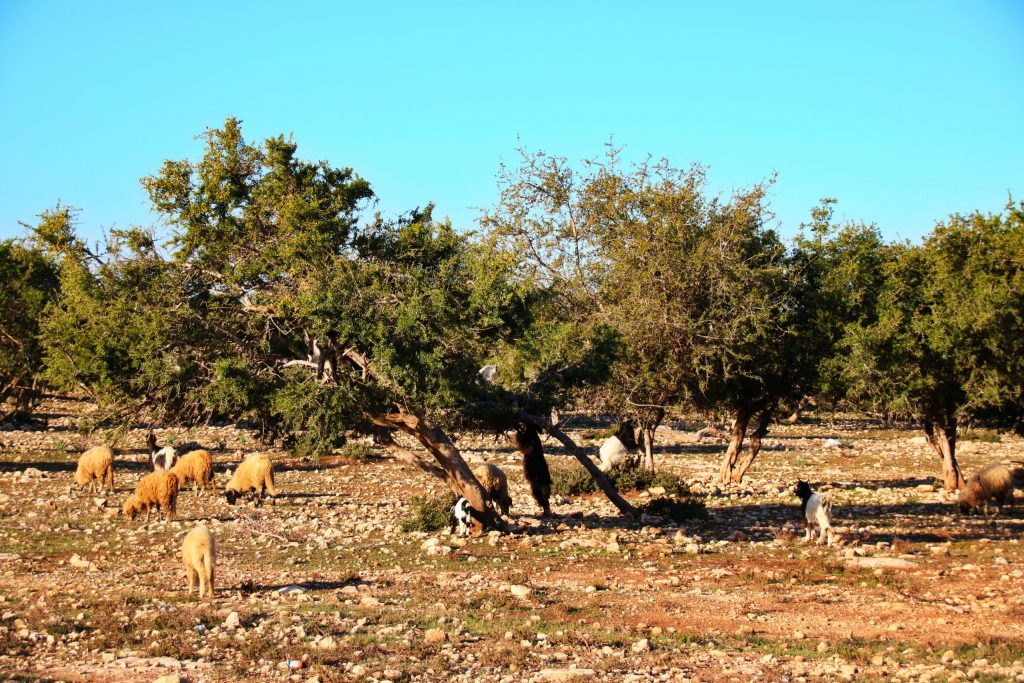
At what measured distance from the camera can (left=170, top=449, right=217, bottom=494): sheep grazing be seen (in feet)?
85.9

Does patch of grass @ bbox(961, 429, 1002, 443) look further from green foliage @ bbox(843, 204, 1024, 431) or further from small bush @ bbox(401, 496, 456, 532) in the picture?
small bush @ bbox(401, 496, 456, 532)

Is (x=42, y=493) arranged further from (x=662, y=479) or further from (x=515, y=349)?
(x=662, y=479)

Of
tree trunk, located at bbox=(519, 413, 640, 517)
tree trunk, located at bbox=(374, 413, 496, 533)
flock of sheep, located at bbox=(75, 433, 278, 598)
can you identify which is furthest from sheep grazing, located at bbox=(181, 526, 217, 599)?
flock of sheep, located at bbox=(75, 433, 278, 598)

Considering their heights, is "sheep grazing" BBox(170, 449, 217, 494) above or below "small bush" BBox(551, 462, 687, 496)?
above

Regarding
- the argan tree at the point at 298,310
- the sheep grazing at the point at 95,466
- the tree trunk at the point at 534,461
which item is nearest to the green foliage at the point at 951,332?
the tree trunk at the point at 534,461

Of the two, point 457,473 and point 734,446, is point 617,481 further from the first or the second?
point 457,473

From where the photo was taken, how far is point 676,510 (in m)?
22.9

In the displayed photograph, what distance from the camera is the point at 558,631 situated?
11.8m

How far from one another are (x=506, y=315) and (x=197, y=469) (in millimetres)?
11401

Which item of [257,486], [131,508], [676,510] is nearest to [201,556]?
[131,508]

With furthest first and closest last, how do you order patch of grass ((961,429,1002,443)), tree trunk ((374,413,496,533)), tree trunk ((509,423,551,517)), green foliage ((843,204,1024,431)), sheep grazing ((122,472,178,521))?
patch of grass ((961,429,1002,443))
green foliage ((843,204,1024,431))
tree trunk ((509,423,551,517))
sheep grazing ((122,472,178,521))
tree trunk ((374,413,496,533))

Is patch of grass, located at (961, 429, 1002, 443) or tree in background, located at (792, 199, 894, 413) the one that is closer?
tree in background, located at (792, 199, 894, 413)

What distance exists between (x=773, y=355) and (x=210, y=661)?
21.2 meters

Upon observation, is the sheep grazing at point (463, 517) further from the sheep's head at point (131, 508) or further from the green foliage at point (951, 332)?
the green foliage at point (951, 332)
